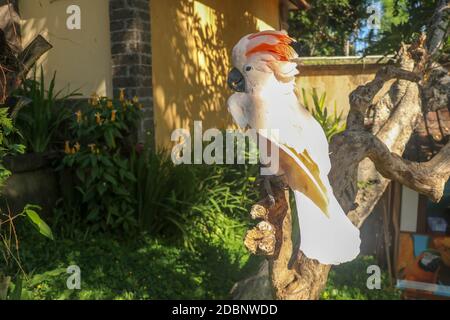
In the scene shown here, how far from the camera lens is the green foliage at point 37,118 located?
4.41 metres

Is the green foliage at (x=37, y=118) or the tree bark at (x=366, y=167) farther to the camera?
the green foliage at (x=37, y=118)

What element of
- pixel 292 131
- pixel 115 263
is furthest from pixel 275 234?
pixel 115 263

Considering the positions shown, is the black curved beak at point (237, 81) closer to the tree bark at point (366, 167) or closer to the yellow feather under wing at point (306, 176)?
the yellow feather under wing at point (306, 176)

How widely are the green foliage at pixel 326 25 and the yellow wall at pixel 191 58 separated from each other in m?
5.09

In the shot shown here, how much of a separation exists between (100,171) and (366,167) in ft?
7.36

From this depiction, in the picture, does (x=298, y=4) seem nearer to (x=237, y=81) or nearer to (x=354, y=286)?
(x=354, y=286)

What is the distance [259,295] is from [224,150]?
2.08 m

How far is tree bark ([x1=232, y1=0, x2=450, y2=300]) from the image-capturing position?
2.48m

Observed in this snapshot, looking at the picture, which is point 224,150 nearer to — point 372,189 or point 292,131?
point 372,189

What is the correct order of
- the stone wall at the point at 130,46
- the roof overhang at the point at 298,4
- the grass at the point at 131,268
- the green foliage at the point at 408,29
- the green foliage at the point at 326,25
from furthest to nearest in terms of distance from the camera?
1. the green foliage at the point at 326,25
2. the roof overhang at the point at 298,4
3. the stone wall at the point at 130,46
4. the grass at the point at 131,268
5. the green foliage at the point at 408,29

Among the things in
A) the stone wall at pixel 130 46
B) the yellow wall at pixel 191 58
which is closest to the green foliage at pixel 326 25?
the yellow wall at pixel 191 58

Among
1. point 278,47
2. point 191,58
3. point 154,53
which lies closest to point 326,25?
point 191,58

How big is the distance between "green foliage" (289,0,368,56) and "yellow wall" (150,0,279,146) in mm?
5093

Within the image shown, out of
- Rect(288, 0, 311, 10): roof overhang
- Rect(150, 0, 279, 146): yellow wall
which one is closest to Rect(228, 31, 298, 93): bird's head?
Rect(150, 0, 279, 146): yellow wall
